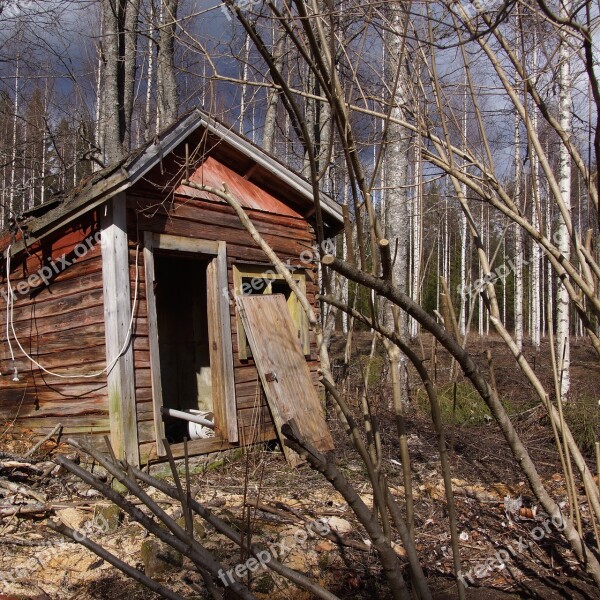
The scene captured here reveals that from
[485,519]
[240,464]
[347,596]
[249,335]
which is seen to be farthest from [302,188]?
[347,596]

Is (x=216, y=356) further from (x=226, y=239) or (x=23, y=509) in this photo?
(x=23, y=509)

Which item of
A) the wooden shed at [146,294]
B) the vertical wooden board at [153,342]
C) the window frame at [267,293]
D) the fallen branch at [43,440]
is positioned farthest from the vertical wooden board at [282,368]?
the fallen branch at [43,440]

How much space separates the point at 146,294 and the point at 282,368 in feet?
6.37

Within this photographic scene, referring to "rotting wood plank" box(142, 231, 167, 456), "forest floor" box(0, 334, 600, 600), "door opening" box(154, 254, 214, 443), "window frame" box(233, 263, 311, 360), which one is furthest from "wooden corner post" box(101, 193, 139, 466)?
"door opening" box(154, 254, 214, 443)

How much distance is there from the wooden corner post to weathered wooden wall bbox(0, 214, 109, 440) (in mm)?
159

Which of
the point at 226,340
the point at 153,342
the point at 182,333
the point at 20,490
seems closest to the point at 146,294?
the point at 153,342

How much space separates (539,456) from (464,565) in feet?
9.94

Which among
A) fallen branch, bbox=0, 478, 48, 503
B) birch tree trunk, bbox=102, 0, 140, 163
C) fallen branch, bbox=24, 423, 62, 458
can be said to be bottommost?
fallen branch, bbox=0, 478, 48, 503

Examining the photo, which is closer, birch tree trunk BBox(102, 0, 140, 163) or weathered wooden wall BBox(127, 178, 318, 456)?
weathered wooden wall BBox(127, 178, 318, 456)

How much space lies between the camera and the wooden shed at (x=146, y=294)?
6078mm

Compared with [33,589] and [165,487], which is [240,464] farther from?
[165,487]

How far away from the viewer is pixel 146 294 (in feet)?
21.0

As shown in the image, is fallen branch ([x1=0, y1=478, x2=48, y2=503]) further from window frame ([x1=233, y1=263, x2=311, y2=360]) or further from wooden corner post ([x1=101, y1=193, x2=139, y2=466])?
window frame ([x1=233, y1=263, x2=311, y2=360])

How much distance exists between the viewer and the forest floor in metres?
3.90
